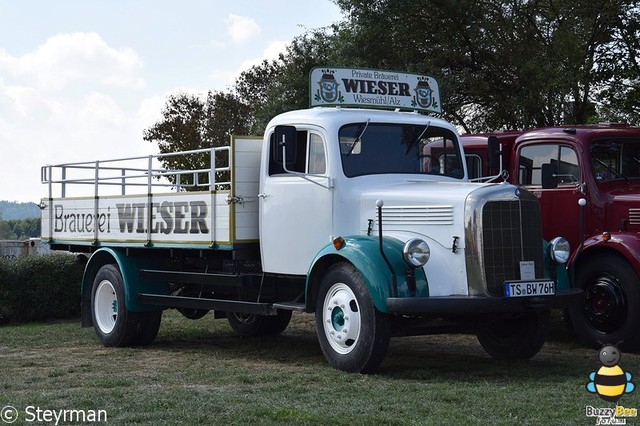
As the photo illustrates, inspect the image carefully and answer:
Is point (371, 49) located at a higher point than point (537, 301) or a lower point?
higher

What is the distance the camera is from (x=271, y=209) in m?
10.3

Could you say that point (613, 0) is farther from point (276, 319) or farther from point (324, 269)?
point (324, 269)

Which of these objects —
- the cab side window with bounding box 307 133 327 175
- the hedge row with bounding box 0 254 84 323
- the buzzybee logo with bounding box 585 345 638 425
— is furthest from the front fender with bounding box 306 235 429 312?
the hedge row with bounding box 0 254 84 323

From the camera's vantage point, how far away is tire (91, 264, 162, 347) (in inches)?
480

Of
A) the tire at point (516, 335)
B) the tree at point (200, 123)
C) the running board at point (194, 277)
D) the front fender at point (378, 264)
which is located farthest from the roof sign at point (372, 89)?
the tree at point (200, 123)

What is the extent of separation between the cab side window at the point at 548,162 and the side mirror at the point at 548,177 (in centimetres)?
19

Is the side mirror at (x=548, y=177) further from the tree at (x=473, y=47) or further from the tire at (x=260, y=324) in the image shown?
the tree at (x=473, y=47)

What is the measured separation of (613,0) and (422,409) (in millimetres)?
13156

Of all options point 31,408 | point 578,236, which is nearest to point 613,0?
point 578,236

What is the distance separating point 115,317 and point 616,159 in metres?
6.46

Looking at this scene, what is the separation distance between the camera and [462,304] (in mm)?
8539

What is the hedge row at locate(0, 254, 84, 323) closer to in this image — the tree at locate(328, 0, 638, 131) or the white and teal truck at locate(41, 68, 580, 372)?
the white and teal truck at locate(41, 68, 580, 372)

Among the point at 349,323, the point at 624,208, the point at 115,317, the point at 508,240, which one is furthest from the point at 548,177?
the point at 115,317

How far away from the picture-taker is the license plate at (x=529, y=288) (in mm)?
8750
